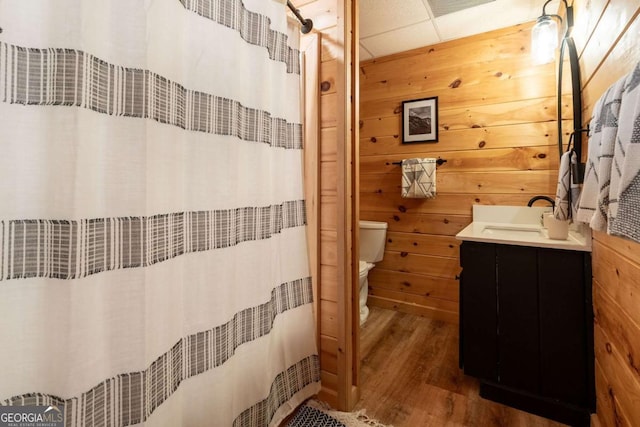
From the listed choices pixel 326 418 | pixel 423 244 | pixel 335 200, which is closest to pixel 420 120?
pixel 423 244

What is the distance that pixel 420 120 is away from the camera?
2363 millimetres

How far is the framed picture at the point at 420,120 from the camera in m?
2.31

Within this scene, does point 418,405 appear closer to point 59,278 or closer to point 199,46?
point 59,278

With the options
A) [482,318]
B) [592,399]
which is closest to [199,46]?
[482,318]

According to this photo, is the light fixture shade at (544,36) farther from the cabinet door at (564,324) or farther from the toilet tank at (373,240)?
the toilet tank at (373,240)

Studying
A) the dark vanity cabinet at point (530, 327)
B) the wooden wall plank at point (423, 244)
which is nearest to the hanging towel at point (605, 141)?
the dark vanity cabinet at point (530, 327)

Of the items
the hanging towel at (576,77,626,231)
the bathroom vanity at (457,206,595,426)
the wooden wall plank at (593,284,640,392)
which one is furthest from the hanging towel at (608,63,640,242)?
the bathroom vanity at (457,206,595,426)

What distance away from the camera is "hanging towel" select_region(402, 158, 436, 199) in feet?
7.23

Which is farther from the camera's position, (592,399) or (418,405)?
(418,405)

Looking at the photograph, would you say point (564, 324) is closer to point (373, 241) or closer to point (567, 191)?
point (567, 191)

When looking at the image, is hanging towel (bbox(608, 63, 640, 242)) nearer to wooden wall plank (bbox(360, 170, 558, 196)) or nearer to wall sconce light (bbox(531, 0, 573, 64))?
wall sconce light (bbox(531, 0, 573, 64))

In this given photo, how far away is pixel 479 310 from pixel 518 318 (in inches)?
6.3

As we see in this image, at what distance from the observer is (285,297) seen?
47.8 inches

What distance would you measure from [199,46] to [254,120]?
269 mm
